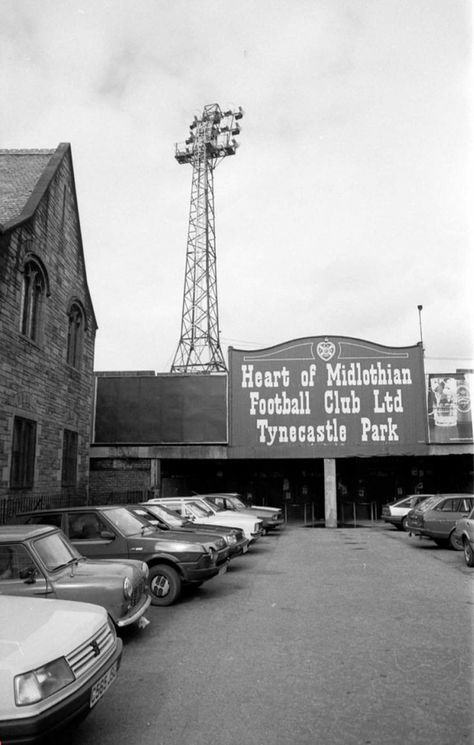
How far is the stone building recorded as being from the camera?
15000 mm

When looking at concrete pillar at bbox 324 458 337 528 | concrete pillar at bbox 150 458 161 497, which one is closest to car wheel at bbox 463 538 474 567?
concrete pillar at bbox 324 458 337 528

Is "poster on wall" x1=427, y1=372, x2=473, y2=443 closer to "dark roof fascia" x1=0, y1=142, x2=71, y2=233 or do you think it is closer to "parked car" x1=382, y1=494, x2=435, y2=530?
"parked car" x1=382, y1=494, x2=435, y2=530

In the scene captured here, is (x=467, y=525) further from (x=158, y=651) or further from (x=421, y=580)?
(x=158, y=651)

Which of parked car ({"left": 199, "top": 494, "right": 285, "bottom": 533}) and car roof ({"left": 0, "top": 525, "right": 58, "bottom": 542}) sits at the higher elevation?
car roof ({"left": 0, "top": 525, "right": 58, "bottom": 542})

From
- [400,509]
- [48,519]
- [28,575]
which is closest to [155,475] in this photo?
[400,509]

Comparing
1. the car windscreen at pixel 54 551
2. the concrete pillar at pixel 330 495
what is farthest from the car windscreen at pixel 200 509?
the concrete pillar at pixel 330 495

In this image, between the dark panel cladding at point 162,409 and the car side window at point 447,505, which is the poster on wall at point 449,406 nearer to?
the dark panel cladding at point 162,409

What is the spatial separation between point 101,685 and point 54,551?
246 centimetres

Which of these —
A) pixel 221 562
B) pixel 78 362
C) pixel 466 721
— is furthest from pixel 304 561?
pixel 78 362

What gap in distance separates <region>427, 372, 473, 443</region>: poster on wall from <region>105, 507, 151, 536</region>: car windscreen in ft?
59.4

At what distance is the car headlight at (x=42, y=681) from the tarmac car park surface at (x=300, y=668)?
0.86 metres

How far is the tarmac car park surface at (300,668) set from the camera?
4.35 metres

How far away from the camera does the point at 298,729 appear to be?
4.32 meters

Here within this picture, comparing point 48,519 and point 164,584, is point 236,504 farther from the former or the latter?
point 48,519
